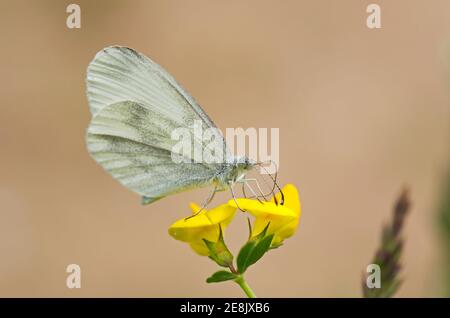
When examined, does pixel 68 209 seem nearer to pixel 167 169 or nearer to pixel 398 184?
pixel 398 184

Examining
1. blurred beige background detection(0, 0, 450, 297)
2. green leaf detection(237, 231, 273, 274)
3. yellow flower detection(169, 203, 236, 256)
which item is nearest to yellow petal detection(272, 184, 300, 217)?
yellow flower detection(169, 203, 236, 256)

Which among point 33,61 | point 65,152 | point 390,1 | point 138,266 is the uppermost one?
point 390,1

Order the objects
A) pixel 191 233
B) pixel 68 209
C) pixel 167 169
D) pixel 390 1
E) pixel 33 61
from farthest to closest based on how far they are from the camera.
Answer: pixel 390 1, pixel 33 61, pixel 68 209, pixel 167 169, pixel 191 233

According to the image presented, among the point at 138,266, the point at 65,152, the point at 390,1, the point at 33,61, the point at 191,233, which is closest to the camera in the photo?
the point at 191,233

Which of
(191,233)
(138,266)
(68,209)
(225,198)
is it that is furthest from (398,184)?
(191,233)

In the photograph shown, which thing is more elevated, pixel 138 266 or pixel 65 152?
pixel 65 152

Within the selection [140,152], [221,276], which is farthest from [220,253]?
[140,152]

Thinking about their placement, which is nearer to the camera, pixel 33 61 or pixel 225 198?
pixel 225 198

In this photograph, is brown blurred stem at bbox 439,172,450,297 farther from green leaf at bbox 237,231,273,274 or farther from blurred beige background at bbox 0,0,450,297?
blurred beige background at bbox 0,0,450,297
